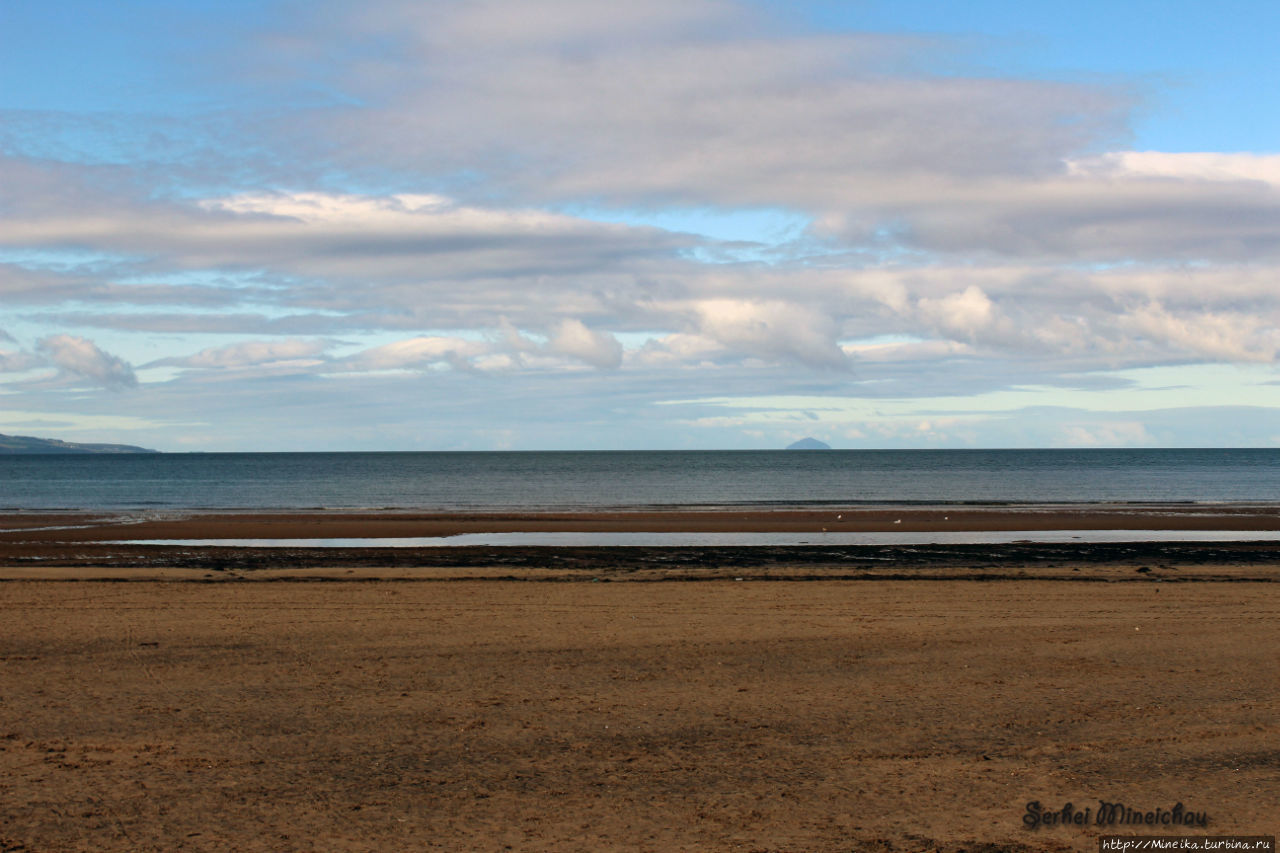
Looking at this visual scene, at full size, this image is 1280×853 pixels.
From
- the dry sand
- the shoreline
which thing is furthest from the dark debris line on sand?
the dry sand

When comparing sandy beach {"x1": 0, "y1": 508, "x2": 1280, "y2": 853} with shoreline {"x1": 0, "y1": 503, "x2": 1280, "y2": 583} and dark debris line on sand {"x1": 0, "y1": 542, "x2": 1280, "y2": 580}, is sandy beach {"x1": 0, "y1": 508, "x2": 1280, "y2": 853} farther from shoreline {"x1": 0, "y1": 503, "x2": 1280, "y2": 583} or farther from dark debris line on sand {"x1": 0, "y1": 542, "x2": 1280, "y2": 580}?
dark debris line on sand {"x1": 0, "y1": 542, "x2": 1280, "y2": 580}

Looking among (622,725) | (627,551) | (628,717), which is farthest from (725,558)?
(622,725)

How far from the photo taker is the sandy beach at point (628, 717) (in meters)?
6.91

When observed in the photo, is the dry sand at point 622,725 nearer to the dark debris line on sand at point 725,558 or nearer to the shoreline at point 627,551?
the shoreline at point 627,551

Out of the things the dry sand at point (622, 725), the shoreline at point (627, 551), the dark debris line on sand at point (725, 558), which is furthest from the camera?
the dark debris line on sand at point (725, 558)

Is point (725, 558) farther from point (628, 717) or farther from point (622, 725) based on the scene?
point (622, 725)

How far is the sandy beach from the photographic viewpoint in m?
6.91

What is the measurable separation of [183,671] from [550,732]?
5.15 meters

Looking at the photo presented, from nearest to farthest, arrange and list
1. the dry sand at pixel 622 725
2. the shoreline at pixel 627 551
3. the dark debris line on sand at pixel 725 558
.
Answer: the dry sand at pixel 622 725, the shoreline at pixel 627 551, the dark debris line on sand at pixel 725 558

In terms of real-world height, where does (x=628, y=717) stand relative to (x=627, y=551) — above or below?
above

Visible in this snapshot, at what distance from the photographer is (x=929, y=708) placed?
32.2 feet

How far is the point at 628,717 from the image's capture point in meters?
9.54

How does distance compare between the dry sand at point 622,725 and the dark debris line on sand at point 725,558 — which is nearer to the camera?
the dry sand at point 622,725

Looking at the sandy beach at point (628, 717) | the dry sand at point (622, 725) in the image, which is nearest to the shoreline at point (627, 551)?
the sandy beach at point (628, 717)
